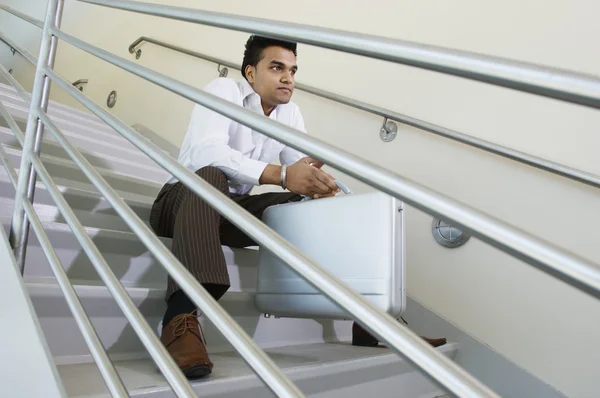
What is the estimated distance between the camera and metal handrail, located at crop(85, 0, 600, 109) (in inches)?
9.8

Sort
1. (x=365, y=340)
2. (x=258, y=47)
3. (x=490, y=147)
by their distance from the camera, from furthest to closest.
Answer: (x=258, y=47)
(x=365, y=340)
(x=490, y=147)

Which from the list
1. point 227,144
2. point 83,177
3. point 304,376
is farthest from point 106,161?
point 304,376

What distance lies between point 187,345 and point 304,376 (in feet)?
0.74

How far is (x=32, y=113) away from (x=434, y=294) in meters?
1.20

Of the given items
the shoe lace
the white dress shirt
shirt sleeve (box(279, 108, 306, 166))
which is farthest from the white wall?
the shoe lace

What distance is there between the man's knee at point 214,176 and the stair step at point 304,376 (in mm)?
373

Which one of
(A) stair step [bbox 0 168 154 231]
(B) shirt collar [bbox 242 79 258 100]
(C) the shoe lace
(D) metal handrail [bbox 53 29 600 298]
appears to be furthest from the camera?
(B) shirt collar [bbox 242 79 258 100]

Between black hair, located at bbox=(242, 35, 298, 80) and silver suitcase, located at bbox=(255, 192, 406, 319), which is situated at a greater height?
black hair, located at bbox=(242, 35, 298, 80)

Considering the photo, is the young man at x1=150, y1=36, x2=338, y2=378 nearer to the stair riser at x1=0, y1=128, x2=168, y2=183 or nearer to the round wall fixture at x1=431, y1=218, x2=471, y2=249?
the round wall fixture at x1=431, y1=218, x2=471, y2=249

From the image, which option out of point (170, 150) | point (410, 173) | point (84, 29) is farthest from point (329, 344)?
point (84, 29)

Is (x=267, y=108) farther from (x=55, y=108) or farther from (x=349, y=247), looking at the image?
(x=55, y=108)

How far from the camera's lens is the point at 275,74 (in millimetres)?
1415

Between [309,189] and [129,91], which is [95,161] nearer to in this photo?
[309,189]

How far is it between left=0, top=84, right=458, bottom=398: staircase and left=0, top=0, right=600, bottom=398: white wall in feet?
0.70
